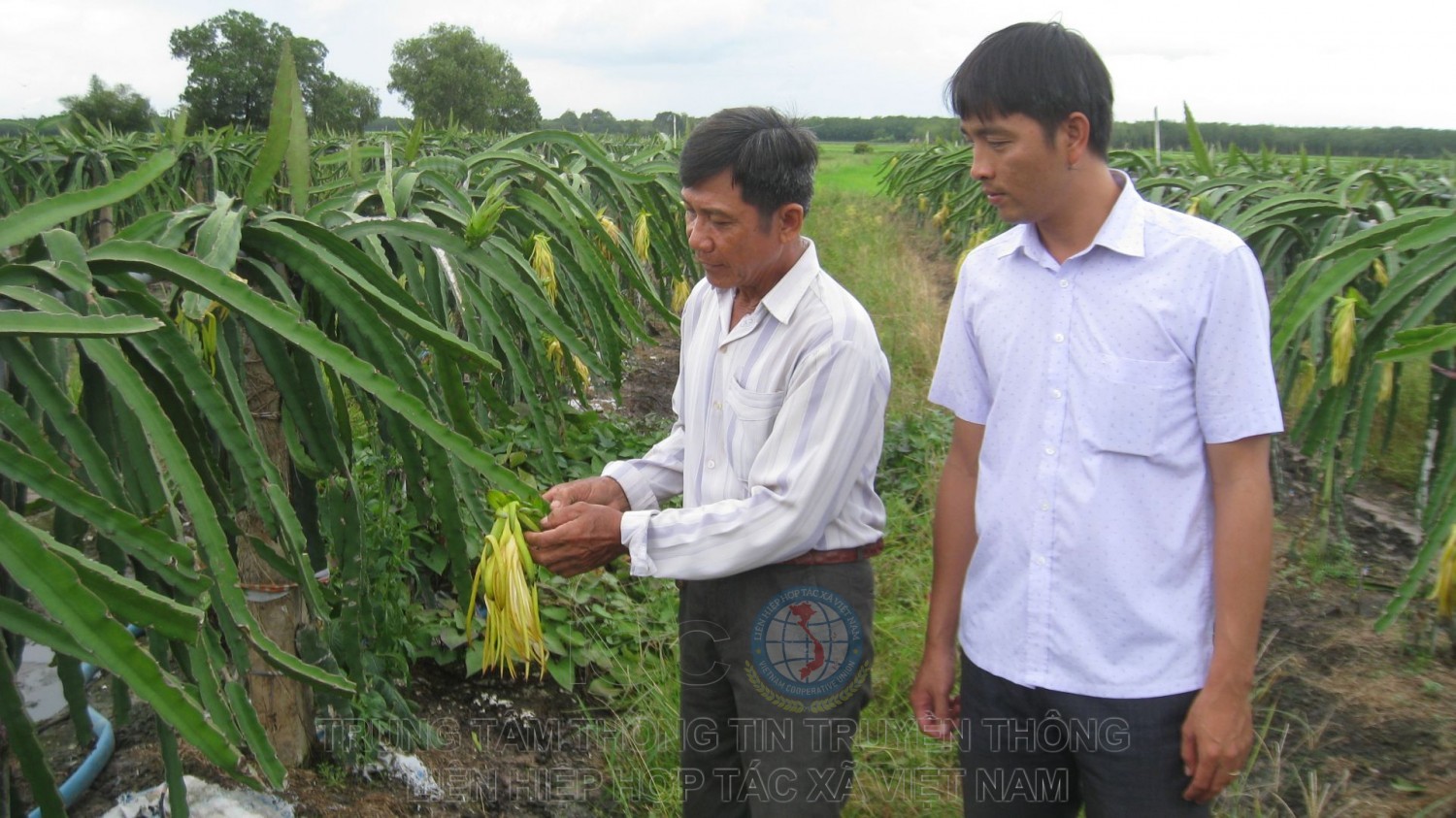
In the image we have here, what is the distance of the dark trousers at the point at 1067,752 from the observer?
1.32m

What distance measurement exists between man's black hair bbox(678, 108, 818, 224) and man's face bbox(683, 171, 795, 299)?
0.04 feet

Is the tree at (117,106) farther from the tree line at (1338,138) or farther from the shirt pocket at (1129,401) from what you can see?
the shirt pocket at (1129,401)

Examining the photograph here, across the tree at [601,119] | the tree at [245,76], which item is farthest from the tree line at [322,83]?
the tree at [601,119]

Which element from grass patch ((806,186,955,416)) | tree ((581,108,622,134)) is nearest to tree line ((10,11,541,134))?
tree ((581,108,622,134))

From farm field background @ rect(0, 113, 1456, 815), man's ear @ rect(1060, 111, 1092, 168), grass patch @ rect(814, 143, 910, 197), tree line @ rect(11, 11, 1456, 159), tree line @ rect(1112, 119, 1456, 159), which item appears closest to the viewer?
farm field background @ rect(0, 113, 1456, 815)

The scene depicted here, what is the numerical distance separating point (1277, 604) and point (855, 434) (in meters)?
2.38

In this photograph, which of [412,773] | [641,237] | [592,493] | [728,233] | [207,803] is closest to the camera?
[728,233]

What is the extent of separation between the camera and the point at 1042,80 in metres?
1.30

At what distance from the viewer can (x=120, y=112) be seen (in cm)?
2572

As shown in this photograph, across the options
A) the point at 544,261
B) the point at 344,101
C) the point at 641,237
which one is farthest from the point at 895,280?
the point at 344,101

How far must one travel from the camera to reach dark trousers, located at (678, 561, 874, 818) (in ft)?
5.22

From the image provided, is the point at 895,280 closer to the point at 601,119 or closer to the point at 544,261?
the point at 544,261

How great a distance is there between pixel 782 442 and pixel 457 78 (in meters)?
45.5

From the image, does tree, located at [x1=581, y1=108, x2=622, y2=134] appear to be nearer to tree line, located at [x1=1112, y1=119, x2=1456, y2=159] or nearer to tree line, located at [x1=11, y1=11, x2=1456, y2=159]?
tree line, located at [x1=11, y1=11, x2=1456, y2=159]
